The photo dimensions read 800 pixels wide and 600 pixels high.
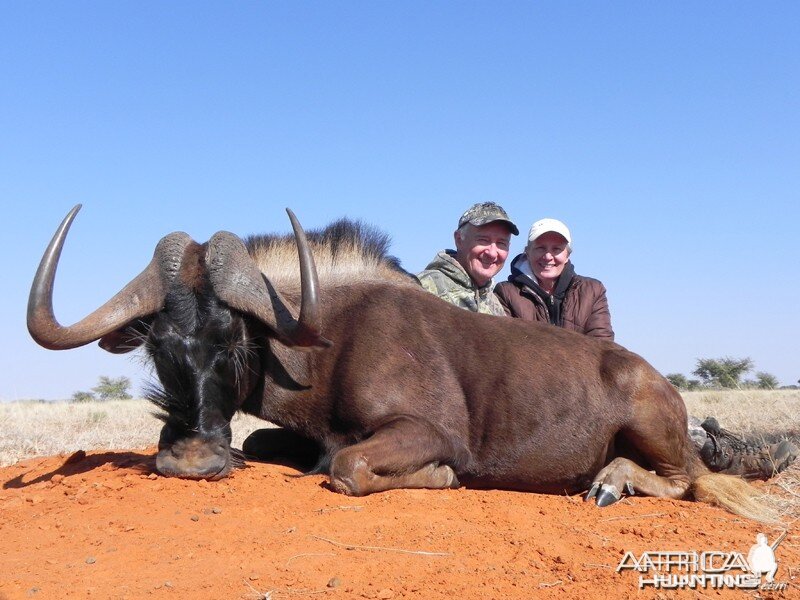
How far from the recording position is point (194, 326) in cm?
498

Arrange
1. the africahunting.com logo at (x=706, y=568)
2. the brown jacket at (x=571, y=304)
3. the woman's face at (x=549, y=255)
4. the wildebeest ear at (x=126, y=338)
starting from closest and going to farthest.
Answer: the africahunting.com logo at (x=706, y=568)
the wildebeest ear at (x=126, y=338)
the brown jacket at (x=571, y=304)
the woman's face at (x=549, y=255)

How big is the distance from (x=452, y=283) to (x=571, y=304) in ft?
4.16

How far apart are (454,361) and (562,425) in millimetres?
904

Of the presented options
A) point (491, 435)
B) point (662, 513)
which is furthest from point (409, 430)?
point (662, 513)

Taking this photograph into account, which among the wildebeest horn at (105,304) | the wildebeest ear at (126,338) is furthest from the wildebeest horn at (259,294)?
the wildebeest ear at (126,338)

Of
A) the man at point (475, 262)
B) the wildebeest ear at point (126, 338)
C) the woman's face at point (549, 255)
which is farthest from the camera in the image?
the woman's face at point (549, 255)

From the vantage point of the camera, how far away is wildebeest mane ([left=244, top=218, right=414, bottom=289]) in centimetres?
606

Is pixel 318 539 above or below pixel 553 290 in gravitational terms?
below

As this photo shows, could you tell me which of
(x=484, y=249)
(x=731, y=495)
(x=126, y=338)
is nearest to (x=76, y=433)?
(x=126, y=338)

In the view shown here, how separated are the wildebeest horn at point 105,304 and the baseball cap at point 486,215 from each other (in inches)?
142

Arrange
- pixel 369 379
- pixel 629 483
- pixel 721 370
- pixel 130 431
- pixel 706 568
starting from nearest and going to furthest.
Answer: pixel 706 568
pixel 369 379
pixel 629 483
pixel 130 431
pixel 721 370

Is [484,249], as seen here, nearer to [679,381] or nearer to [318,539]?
[318,539]

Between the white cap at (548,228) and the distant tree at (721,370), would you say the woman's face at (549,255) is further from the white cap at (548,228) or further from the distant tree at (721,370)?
the distant tree at (721,370)

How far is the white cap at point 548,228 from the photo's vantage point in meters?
8.39
